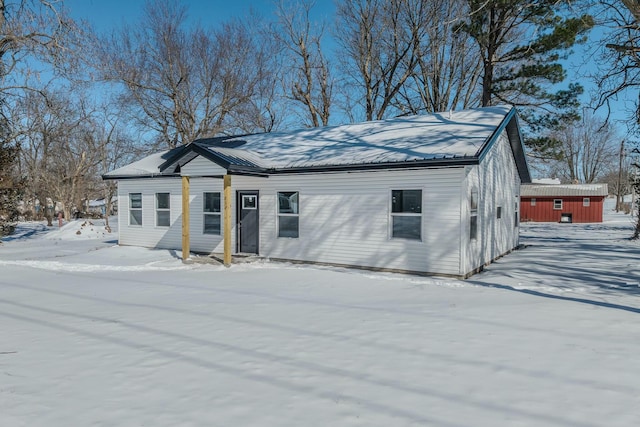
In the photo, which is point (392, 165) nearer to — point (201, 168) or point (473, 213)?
point (473, 213)

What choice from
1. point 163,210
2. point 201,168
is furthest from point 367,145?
point 163,210

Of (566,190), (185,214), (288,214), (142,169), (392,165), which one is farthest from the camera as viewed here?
(566,190)

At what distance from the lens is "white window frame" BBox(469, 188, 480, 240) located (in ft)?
31.1

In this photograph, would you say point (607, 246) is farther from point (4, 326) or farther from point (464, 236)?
point (4, 326)

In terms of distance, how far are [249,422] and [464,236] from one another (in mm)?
7132

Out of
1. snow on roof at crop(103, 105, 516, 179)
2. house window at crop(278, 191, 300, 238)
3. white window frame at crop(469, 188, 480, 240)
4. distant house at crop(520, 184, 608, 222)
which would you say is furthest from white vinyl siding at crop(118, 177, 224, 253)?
distant house at crop(520, 184, 608, 222)

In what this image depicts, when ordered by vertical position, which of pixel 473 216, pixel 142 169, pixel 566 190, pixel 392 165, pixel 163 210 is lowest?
pixel 473 216

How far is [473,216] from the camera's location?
9.81 m

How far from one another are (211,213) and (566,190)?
2832 centimetres

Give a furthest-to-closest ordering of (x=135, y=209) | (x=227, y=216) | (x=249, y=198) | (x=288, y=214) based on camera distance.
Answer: (x=135, y=209), (x=249, y=198), (x=288, y=214), (x=227, y=216)

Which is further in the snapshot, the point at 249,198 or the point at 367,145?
the point at 249,198

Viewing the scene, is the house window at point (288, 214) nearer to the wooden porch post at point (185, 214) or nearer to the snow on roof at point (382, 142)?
the snow on roof at point (382, 142)

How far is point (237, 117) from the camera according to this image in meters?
27.7

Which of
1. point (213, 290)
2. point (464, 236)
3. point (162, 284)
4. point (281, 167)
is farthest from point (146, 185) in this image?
point (464, 236)
